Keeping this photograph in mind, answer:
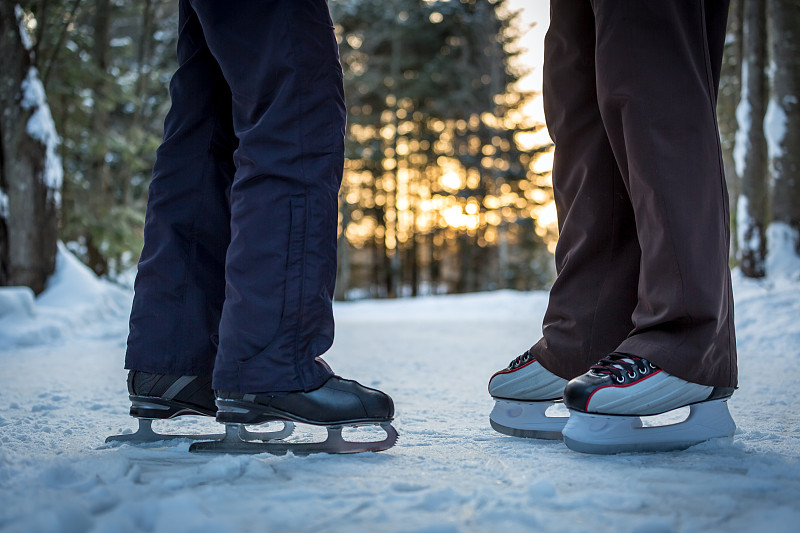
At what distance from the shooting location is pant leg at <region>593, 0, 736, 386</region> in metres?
1.31

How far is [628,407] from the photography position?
1.26 meters

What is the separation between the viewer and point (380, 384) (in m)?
2.61

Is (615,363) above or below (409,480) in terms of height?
above

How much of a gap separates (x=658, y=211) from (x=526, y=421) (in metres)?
0.59

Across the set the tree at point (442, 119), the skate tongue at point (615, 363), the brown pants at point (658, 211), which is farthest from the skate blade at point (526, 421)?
the tree at point (442, 119)

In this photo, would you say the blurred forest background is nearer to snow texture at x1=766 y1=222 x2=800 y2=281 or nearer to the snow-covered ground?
snow texture at x1=766 y1=222 x2=800 y2=281

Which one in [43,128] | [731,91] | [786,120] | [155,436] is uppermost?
[731,91]

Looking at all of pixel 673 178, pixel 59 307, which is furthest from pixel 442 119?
pixel 673 178

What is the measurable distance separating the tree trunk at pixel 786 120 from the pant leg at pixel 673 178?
18.1 ft

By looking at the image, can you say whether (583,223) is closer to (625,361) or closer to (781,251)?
(625,361)

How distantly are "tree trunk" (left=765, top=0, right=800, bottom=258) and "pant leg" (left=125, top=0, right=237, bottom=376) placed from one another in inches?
240

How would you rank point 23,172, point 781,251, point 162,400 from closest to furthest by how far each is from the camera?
1. point 162,400
2. point 23,172
3. point 781,251

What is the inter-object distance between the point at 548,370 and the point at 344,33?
18.7 m

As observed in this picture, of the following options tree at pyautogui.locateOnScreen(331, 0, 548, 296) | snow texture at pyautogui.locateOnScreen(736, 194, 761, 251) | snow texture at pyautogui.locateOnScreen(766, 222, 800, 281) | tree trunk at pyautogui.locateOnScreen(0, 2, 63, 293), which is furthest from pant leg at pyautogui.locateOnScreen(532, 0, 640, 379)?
tree at pyautogui.locateOnScreen(331, 0, 548, 296)
